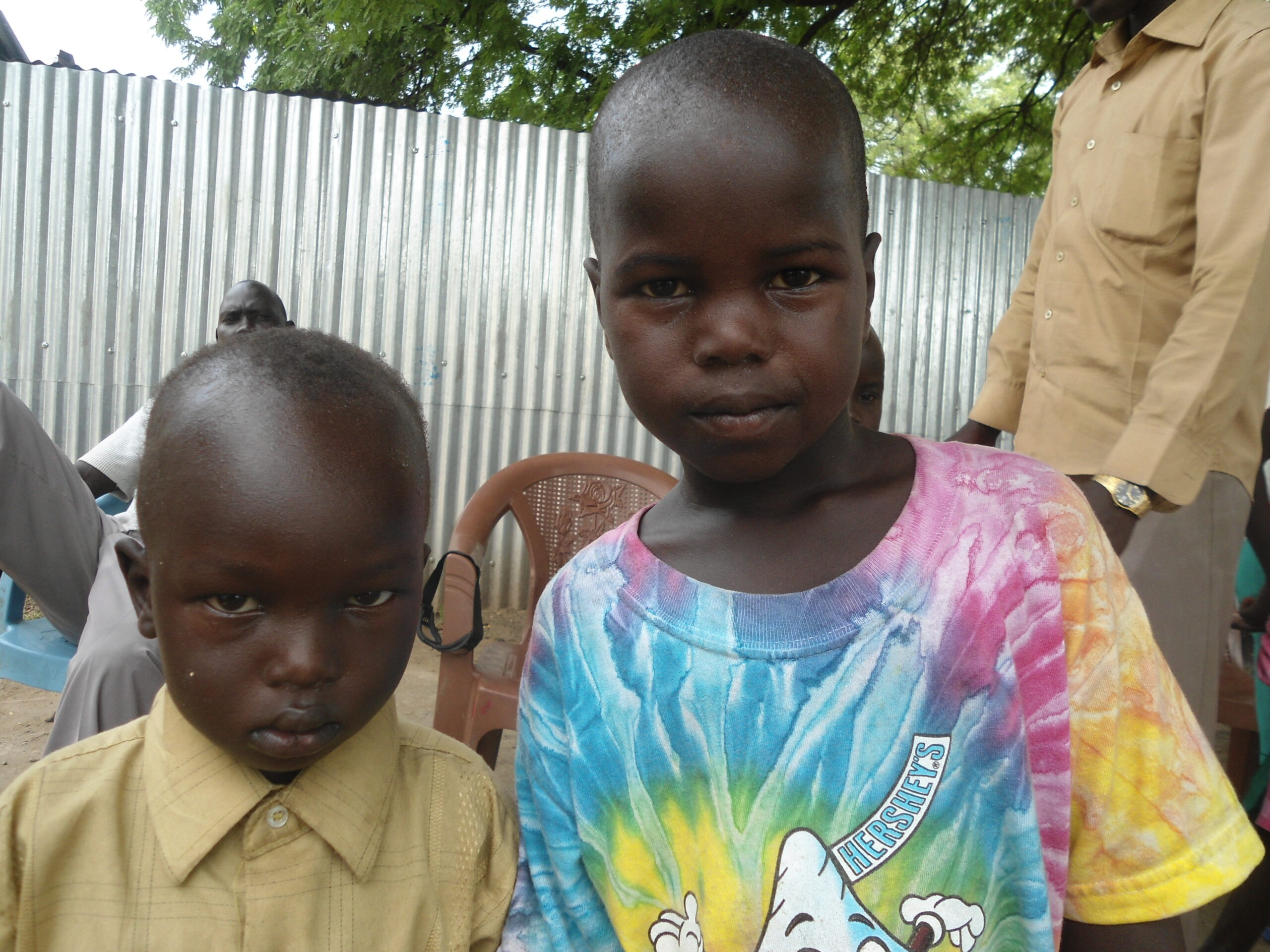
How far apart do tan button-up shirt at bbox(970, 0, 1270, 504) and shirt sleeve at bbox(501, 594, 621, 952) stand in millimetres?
958

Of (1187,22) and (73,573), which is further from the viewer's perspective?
(73,573)

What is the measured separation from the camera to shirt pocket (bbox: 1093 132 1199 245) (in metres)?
1.67

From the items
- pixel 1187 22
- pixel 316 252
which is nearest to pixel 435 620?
pixel 1187 22

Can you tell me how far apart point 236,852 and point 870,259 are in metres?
1.03

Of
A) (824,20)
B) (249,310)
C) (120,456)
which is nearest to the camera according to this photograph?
(120,456)

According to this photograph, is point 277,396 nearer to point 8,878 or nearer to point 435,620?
point 8,878

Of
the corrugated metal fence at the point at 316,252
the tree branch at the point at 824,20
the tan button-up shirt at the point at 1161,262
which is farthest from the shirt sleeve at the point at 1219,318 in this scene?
the tree branch at the point at 824,20

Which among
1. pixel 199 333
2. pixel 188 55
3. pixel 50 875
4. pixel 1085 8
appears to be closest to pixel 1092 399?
pixel 1085 8

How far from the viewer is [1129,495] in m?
1.41

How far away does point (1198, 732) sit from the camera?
1005 mm

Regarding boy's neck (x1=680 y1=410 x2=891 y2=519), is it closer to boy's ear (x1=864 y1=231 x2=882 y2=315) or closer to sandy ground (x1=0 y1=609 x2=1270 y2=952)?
boy's ear (x1=864 y1=231 x2=882 y2=315)

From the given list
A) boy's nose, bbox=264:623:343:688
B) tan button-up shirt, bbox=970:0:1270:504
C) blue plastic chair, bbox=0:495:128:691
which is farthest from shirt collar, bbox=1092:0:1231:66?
blue plastic chair, bbox=0:495:128:691

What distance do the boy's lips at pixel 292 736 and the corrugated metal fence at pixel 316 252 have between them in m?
4.44

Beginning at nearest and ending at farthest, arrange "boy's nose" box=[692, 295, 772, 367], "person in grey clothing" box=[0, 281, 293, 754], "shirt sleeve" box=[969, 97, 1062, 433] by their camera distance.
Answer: "boy's nose" box=[692, 295, 772, 367]
"person in grey clothing" box=[0, 281, 293, 754]
"shirt sleeve" box=[969, 97, 1062, 433]
